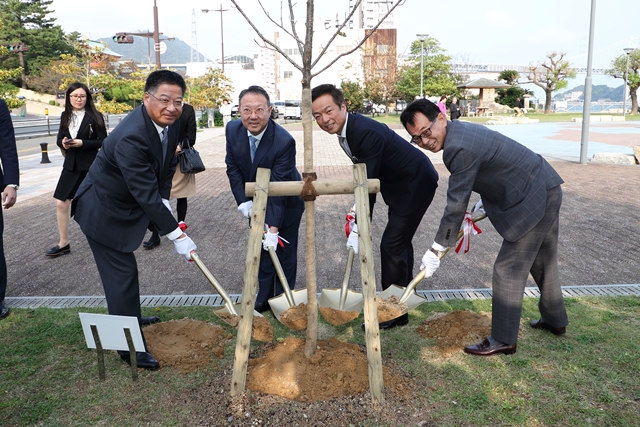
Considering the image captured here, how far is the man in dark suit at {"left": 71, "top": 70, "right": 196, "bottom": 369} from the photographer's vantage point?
317 cm

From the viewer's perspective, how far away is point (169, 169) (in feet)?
12.8

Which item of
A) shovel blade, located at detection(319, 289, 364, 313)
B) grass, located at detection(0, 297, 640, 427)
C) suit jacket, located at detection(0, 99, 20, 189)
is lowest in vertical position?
grass, located at detection(0, 297, 640, 427)

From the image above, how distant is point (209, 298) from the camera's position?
466 cm

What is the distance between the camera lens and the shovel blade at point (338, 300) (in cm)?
412

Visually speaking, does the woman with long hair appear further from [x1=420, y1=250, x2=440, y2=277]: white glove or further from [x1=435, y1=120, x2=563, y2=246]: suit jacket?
[x1=435, y1=120, x2=563, y2=246]: suit jacket

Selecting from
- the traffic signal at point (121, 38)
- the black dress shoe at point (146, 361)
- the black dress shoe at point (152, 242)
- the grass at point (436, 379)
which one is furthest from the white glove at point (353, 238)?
the traffic signal at point (121, 38)

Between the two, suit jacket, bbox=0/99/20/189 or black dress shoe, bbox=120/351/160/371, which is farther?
suit jacket, bbox=0/99/20/189

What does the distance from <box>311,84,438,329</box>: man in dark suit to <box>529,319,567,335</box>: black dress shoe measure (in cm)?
91

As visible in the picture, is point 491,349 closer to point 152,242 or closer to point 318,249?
point 318,249

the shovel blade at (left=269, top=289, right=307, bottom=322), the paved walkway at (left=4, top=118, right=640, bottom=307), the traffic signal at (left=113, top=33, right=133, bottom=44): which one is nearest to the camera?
the shovel blade at (left=269, top=289, right=307, bottom=322)

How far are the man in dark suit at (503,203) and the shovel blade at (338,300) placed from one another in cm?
85

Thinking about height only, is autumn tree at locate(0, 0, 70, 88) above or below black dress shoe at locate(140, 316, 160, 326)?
above

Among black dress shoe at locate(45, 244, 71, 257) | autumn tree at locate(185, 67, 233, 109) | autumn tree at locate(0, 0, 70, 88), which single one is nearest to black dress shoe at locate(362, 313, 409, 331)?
black dress shoe at locate(45, 244, 71, 257)

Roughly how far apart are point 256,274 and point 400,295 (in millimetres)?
Answer: 1411
